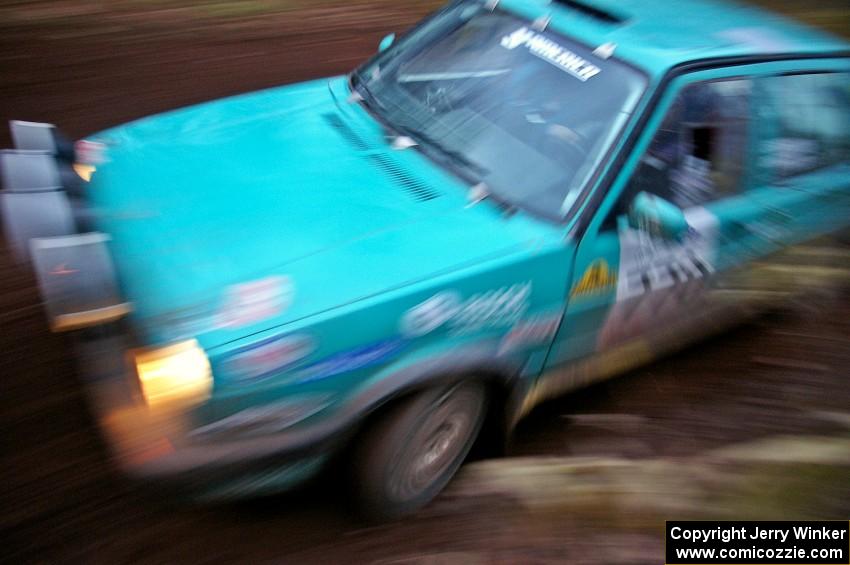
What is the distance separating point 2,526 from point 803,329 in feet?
11.5

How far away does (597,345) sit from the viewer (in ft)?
8.85

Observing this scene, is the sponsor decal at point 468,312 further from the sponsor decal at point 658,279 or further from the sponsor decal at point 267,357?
the sponsor decal at point 658,279

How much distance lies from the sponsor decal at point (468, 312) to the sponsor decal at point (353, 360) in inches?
2.4

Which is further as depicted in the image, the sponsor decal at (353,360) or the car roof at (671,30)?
the car roof at (671,30)

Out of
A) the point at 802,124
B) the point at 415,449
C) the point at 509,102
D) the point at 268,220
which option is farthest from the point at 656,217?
the point at 268,220

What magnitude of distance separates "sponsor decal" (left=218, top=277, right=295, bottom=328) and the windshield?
0.87m

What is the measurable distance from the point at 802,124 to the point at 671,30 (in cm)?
67

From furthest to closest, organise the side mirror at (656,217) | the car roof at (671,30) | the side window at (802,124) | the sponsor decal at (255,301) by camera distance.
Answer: the side window at (802,124) < the car roof at (671,30) < the side mirror at (656,217) < the sponsor decal at (255,301)

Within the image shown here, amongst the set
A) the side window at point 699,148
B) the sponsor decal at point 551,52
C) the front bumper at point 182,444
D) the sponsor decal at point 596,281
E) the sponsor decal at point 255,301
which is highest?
the sponsor decal at point 551,52

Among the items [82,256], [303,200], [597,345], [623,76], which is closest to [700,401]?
[597,345]

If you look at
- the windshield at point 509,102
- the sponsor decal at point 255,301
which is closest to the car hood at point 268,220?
the sponsor decal at point 255,301

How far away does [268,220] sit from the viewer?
7.64 ft

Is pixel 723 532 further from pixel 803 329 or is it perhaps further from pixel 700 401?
pixel 803 329

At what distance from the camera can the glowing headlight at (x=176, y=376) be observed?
187cm
